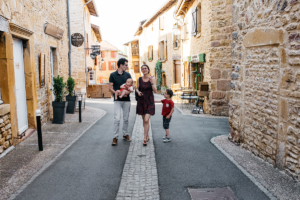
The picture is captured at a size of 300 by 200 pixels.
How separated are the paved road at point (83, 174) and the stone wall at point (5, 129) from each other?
1.23 m

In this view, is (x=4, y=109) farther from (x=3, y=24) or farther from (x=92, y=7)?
(x=92, y=7)

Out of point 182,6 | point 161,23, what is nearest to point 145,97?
point 182,6

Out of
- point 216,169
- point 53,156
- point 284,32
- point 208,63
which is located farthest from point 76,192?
point 208,63

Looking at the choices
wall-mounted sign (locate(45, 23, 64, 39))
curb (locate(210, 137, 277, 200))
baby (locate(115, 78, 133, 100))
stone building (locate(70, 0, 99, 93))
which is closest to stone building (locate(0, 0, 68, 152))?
wall-mounted sign (locate(45, 23, 64, 39))

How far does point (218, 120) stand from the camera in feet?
31.3

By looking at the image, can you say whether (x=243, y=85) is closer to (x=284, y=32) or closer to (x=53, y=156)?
(x=284, y=32)

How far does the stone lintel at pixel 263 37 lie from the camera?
4375mm

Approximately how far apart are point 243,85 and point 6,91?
16.2 ft

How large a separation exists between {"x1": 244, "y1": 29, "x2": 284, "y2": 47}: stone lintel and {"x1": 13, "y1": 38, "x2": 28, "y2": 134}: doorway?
529cm

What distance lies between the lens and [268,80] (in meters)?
4.73

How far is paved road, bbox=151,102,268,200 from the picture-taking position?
3681mm

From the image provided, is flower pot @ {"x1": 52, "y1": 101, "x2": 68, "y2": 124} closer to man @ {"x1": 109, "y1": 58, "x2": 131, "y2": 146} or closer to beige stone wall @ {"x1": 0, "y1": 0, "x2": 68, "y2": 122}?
beige stone wall @ {"x1": 0, "y1": 0, "x2": 68, "y2": 122}

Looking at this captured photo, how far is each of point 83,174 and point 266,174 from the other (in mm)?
2789

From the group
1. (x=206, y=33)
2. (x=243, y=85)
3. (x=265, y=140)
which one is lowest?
(x=265, y=140)
